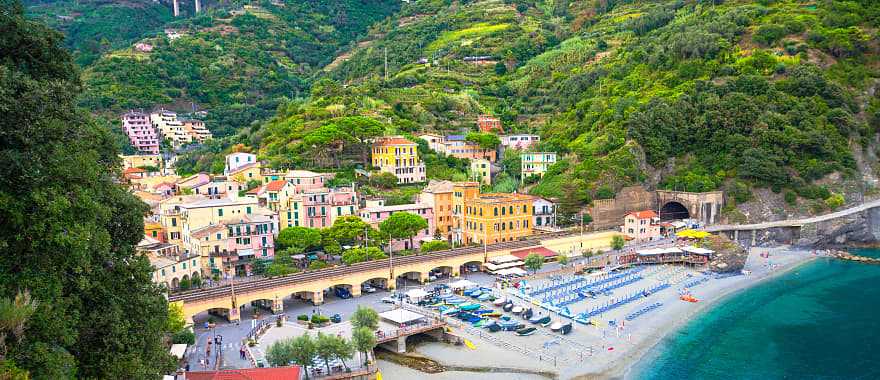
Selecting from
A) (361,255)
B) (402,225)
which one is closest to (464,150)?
(402,225)

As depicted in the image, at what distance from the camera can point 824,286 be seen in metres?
53.6

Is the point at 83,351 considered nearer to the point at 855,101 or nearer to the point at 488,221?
the point at 488,221

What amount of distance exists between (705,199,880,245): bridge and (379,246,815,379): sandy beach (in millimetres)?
23040

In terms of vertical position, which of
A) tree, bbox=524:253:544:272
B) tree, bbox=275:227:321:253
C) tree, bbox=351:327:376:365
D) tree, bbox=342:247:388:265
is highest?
tree, bbox=275:227:321:253

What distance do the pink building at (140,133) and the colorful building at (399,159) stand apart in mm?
38385

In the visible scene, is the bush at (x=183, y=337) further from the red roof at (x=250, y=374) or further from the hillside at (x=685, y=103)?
the hillside at (x=685, y=103)

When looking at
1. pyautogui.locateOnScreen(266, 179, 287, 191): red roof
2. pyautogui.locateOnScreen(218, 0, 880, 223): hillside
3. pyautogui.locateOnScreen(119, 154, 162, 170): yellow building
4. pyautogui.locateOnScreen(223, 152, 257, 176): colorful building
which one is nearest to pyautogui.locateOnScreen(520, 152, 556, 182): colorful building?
pyautogui.locateOnScreen(218, 0, 880, 223): hillside

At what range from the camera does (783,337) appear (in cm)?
4125

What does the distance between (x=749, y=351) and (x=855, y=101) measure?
56.3 metres

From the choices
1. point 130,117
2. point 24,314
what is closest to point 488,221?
point 24,314

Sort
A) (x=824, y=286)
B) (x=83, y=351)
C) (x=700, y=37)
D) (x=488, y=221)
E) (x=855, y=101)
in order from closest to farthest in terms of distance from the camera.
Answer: (x=83, y=351) < (x=824, y=286) < (x=488, y=221) < (x=855, y=101) < (x=700, y=37)

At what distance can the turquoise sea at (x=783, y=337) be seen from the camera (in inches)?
1407

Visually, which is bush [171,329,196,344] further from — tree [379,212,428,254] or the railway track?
tree [379,212,428,254]

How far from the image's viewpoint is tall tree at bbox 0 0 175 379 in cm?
1623
